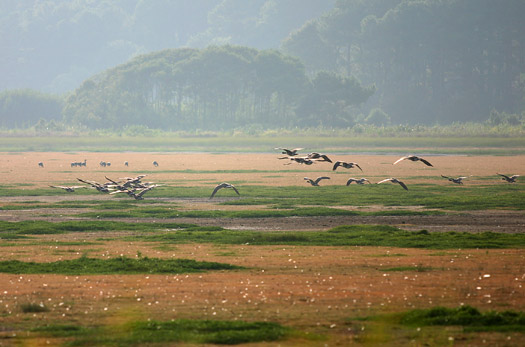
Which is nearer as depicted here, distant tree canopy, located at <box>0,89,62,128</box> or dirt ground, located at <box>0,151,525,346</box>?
dirt ground, located at <box>0,151,525,346</box>

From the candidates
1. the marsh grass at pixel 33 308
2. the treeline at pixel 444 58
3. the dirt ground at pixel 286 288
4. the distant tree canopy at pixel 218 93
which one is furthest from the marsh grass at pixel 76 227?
the treeline at pixel 444 58

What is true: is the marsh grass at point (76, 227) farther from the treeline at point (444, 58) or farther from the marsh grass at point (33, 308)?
the treeline at point (444, 58)

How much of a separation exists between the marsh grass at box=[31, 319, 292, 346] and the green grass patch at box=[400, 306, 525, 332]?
2.28 m

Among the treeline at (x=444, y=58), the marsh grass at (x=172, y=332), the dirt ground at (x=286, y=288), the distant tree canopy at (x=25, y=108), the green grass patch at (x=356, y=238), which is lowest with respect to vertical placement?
the marsh grass at (x=172, y=332)

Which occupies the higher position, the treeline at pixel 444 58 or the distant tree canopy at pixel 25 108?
the treeline at pixel 444 58

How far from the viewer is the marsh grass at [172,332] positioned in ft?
48.2

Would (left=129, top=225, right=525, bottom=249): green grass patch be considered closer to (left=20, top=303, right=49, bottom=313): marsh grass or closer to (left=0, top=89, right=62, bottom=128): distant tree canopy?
(left=20, top=303, right=49, bottom=313): marsh grass

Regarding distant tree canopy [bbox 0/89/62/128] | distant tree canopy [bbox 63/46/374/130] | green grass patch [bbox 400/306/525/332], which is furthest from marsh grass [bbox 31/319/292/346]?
distant tree canopy [bbox 0/89/62/128]

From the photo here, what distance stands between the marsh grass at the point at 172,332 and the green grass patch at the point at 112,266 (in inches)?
235

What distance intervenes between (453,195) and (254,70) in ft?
389

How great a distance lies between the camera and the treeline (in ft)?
589

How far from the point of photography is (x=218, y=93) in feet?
540

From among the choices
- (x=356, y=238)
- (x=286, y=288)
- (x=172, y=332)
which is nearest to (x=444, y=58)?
(x=356, y=238)

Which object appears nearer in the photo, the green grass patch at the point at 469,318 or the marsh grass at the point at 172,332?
the marsh grass at the point at 172,332
